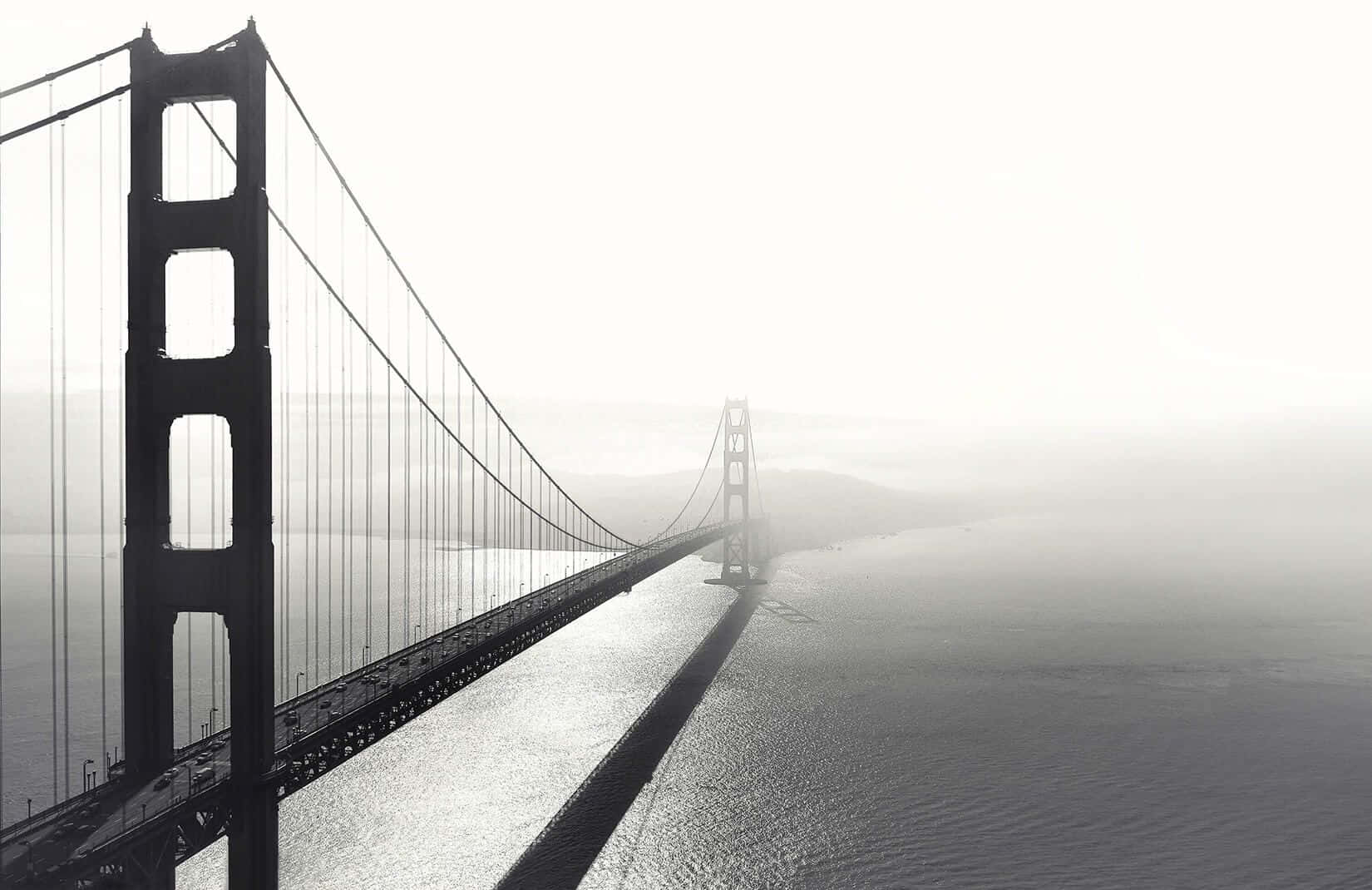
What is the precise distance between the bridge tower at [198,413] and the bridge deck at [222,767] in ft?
2.79

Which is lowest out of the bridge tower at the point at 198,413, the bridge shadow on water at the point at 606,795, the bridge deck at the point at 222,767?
the bridge shadow on water at the point at 606,795

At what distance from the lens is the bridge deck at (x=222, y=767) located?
1240cm

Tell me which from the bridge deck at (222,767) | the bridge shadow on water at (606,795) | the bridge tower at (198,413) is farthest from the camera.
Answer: the bridge shadow on water at (606,795)

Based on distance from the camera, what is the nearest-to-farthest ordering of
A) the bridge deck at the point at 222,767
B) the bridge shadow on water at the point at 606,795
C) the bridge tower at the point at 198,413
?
the bridge deck at the point at 222,767 → the bridge tower at the point at 198,413 → the bridge shadow on water at the point at 606,795

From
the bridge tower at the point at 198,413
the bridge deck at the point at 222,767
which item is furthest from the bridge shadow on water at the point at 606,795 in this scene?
the bridge tower at the point at 198,413

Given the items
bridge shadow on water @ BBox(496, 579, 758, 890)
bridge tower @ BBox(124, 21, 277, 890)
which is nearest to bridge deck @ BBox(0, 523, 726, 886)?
bridge tower @ BBox(124, 21, 277, 890)

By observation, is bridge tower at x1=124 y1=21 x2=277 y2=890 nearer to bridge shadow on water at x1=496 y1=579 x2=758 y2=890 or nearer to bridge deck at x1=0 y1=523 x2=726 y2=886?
bridge deck at x1=0 y1=523 x2=726 y2=886

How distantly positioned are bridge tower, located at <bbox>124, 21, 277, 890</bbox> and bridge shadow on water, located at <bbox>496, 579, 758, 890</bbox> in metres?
10.2

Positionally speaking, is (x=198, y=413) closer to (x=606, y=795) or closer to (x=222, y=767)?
(x=222, y=767)

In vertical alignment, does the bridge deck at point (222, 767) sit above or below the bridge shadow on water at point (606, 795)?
above

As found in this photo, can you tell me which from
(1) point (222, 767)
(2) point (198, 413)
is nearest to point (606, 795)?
(1) point (222, 767)

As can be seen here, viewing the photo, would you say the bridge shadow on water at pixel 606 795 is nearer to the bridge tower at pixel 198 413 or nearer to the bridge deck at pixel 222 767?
the bridge deck at pixel 222 767

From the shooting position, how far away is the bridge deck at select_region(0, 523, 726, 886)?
12.4 m

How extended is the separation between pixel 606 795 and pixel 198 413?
2070 centimetres
